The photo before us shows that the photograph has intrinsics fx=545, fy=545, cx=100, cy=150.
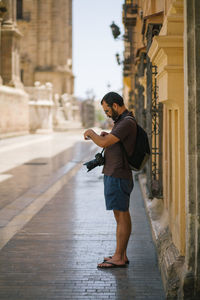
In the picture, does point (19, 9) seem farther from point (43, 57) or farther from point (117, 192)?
point (117, 192)

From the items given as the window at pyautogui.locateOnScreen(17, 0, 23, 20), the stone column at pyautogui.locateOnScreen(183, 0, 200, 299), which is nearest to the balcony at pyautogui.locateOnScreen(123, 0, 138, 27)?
the stone column at pyautogui.locateOnScreen(183, 0, 200, 299)

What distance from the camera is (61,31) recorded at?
2235 inches

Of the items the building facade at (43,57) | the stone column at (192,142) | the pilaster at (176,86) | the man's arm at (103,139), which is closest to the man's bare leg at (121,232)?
the pilaster at (176,86)

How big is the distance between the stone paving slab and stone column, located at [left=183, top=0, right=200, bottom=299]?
2.10ft

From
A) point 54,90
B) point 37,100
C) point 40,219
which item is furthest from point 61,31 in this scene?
point 40,219

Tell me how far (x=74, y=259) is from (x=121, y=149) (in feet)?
4.40

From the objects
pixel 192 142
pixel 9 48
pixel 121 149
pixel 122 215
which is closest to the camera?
pixel 192 142

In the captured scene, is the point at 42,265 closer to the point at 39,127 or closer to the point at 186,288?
the point at 186,288

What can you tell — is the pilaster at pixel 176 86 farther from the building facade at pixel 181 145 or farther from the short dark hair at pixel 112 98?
the short dark hair at pixel 112 98

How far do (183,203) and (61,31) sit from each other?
53.9 m

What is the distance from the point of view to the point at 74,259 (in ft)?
18.6

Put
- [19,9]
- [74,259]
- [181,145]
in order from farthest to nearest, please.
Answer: [19,9], [74,259], [181,145]

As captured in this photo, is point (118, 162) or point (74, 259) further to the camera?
point (74, 259)

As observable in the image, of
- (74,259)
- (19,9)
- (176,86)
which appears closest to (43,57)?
(19,9)
